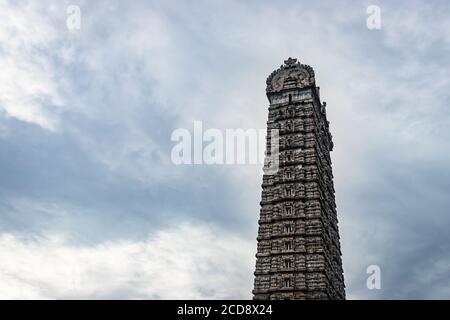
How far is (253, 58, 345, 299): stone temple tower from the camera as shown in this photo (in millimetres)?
49500

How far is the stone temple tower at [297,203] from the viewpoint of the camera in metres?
49.5

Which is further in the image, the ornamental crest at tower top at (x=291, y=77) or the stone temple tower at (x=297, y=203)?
the ornamental crest at tower top at (x=291, y=77)

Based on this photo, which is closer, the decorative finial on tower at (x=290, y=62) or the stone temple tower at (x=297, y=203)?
→ the stone temple tower at (x=297, y=203)

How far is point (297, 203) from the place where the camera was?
177 ft

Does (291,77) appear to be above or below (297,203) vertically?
above

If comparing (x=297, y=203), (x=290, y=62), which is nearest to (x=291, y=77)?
(x=290, y=62)

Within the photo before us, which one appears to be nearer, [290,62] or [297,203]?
[297,203]

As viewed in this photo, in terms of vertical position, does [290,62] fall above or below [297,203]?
above

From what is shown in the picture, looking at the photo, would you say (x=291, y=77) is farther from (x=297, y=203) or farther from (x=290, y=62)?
(x=297, y=203)

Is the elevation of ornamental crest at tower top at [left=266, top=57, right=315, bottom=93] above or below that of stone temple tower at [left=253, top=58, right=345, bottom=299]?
above

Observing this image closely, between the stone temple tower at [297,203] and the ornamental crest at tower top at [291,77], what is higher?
the ornamental crest at tower top at [291,77]
